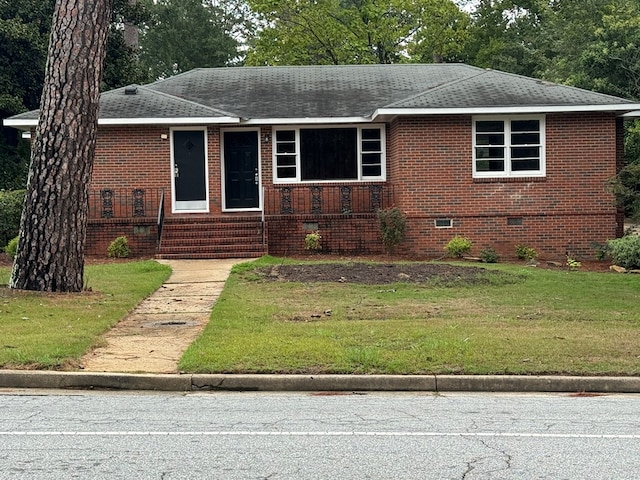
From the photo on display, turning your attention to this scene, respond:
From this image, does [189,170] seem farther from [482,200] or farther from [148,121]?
[482,200]

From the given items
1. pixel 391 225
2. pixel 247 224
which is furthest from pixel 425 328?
pixel 247 224

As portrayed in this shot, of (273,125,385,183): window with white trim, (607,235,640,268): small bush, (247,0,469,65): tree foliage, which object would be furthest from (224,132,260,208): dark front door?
(247,0,469,65): tree foliage

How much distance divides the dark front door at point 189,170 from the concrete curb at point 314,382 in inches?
538

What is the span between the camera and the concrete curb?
857cm

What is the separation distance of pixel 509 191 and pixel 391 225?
11.0 feet

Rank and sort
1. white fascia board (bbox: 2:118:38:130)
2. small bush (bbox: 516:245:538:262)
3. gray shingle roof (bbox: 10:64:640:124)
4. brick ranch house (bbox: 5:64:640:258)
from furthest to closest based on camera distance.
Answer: white fascia board (bbox: 2:118:38:130), brick ranch house (bbox: 5:64:640:258), gray shingle roof (bbox: 10:64:640:124), small bush (bbox: 516:245:538:262)

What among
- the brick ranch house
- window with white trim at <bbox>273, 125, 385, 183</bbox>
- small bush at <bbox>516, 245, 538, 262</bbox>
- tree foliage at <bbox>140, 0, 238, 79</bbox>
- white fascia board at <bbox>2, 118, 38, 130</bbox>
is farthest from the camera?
tree foliage at <bbox>140, 0, 238, 79</bbox>

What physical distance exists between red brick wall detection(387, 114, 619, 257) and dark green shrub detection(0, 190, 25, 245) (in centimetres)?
987

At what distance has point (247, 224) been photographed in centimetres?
2077

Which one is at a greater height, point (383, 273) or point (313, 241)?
point (313, 241)

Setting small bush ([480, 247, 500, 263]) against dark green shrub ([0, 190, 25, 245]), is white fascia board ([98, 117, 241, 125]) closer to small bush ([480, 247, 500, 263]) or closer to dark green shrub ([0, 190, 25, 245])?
dark green shrub ([0, 190, 25, 245])

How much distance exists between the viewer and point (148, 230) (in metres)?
20.9

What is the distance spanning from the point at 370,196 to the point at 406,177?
1.36 meters

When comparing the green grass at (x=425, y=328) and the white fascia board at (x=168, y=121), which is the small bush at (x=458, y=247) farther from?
the white fascia board at (x=168, y=121)
